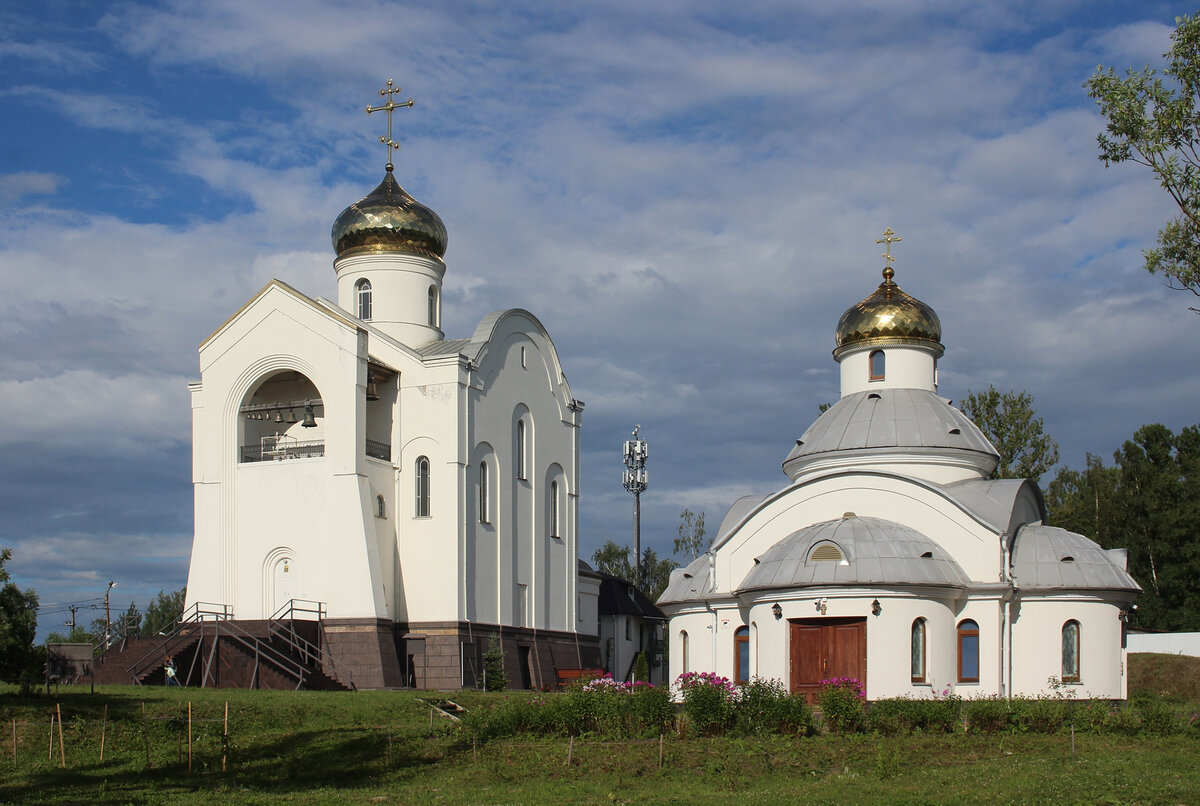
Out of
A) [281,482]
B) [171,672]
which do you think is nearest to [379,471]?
[281,482]

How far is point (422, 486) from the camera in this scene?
31703 mm

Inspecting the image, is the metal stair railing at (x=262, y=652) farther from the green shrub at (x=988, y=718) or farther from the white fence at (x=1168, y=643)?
the white fence at (x=1168, y=643)

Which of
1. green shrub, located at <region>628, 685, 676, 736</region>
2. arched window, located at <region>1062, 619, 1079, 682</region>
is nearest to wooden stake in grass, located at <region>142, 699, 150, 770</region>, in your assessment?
green shrub, located at <region>628, 685, 676, 736</region>

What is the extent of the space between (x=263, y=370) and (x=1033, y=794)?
22.7 m

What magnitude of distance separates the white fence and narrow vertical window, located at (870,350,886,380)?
12.9m

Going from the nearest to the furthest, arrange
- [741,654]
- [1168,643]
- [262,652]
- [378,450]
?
1. [741,654]
2. [262,652]
3. [378,450]
4. [1168,643]

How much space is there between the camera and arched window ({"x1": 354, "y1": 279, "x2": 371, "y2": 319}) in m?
34.8

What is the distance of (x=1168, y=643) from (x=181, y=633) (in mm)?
28419

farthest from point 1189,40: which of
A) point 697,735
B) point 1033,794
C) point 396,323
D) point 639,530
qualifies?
point 639,530

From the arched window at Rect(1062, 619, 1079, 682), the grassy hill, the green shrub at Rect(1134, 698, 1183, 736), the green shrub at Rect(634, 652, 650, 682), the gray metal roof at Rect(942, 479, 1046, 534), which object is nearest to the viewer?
the green shrub at Rect(1134, 698, 1183, 736)

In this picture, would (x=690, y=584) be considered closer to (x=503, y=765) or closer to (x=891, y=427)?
(x=891, y=427)

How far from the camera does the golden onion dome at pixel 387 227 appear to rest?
34531mm

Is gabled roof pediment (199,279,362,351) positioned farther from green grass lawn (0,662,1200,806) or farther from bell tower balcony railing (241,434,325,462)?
green grass lawn (0,662,1200,806)

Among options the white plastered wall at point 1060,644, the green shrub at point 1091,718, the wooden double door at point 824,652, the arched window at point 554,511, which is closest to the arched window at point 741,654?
the wooden double door at point 824,652
